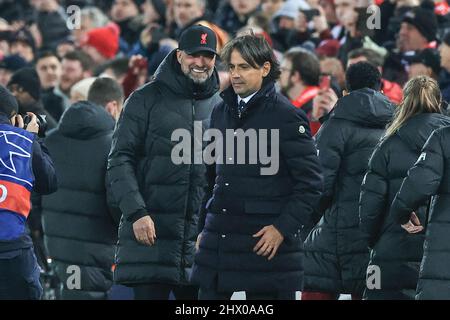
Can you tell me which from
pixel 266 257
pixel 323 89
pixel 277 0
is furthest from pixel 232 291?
pixel 277 0

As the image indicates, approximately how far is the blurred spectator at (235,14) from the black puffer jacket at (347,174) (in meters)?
7.14

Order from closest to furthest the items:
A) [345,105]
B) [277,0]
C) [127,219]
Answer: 1. [127,219]
2. [345,105]
3. [277,0]

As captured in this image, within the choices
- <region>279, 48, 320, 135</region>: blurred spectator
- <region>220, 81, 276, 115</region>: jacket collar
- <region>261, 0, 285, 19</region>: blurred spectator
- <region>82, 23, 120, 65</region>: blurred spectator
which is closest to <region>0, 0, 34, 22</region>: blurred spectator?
<region>82, 23, 120, 65</region>: blurred spectator

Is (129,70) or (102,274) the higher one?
(129,70)

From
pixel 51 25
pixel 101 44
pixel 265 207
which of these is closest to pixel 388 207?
pixel 265 207

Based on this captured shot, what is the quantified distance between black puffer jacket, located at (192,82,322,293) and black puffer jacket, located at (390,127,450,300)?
2.07ft

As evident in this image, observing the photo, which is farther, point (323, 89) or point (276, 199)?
point (323, 89)

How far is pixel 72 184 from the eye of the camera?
10539mm

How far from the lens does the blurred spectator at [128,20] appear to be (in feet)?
61.2

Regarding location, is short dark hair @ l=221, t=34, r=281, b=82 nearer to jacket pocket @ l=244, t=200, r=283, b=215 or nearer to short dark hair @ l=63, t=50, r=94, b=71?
jacket pocket @ l=244, t=200, r=283, b=215

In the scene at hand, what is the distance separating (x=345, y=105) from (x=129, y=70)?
462 centimetres

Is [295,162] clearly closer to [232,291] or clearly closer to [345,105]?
[232,291]

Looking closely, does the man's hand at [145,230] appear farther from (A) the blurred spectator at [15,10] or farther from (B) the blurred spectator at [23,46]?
(A) the blurred spectator at [15,10]

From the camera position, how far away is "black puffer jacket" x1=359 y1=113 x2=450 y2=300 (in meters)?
9.05
